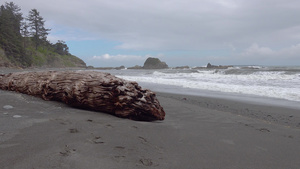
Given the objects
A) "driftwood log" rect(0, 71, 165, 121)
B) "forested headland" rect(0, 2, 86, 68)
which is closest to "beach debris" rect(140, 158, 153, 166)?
"driftwood log" rect(0, 71, 165, 121)

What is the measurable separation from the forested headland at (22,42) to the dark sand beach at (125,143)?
30667 millimetres

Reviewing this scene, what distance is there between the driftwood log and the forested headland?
2916 centimetres

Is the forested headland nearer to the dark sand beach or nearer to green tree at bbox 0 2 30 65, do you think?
green tree at bbox 0 2 30 65

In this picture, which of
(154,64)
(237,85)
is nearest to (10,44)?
(237,85)

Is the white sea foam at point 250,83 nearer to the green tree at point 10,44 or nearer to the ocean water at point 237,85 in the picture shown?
the ocean water at point 237,85

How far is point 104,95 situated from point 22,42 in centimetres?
4411

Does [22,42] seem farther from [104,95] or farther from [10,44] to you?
[104,95]

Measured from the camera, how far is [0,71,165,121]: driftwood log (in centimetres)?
398

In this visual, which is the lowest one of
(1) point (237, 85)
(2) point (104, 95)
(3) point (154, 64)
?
(1) point (237, 85)

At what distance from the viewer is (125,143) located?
2562 millimetres

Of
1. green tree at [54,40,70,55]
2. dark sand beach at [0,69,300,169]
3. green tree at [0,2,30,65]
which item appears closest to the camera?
dark sand beach at [0,69,300,169]

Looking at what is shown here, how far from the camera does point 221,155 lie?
99.8 inches

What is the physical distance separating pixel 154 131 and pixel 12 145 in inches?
75.9

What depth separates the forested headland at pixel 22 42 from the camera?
107 ft
